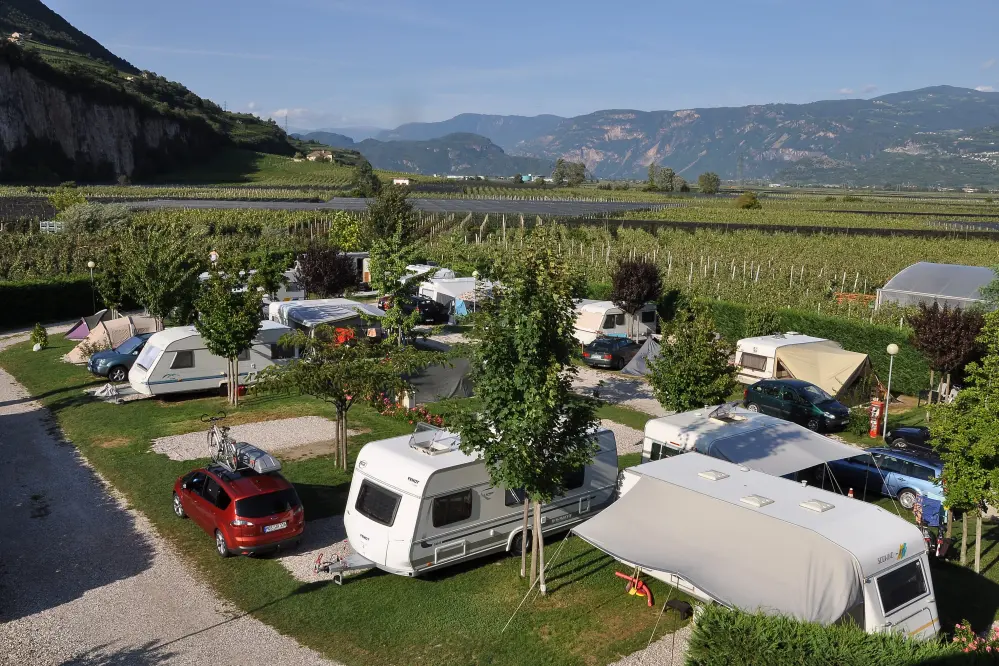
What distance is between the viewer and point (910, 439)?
1781 cm

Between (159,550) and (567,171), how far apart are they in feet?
490

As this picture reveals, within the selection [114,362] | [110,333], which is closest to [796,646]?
[114,362]

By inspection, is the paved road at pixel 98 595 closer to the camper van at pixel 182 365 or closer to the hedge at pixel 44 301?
the camper van at pixel 182 365

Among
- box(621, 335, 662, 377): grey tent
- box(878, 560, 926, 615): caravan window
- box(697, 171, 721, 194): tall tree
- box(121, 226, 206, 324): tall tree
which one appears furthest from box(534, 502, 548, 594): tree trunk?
box(697, 171, 721, 194): tall tree

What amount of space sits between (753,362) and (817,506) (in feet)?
47.5

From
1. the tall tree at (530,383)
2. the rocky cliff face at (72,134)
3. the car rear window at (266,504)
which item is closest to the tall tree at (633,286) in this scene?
the tall tree at (530,383)

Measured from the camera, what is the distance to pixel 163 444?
18.1 meters

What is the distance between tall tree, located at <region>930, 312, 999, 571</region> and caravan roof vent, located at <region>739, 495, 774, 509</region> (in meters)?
3.43

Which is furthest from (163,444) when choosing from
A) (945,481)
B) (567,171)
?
(567,171)

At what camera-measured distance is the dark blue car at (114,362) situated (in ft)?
78.2

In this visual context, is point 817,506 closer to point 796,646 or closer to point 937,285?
point 796,646

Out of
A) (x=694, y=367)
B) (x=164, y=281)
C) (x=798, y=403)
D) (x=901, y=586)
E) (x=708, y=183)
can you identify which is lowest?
(x=798, y=403)

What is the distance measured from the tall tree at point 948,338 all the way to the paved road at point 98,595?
59.2ft

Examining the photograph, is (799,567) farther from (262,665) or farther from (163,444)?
(163,444)
